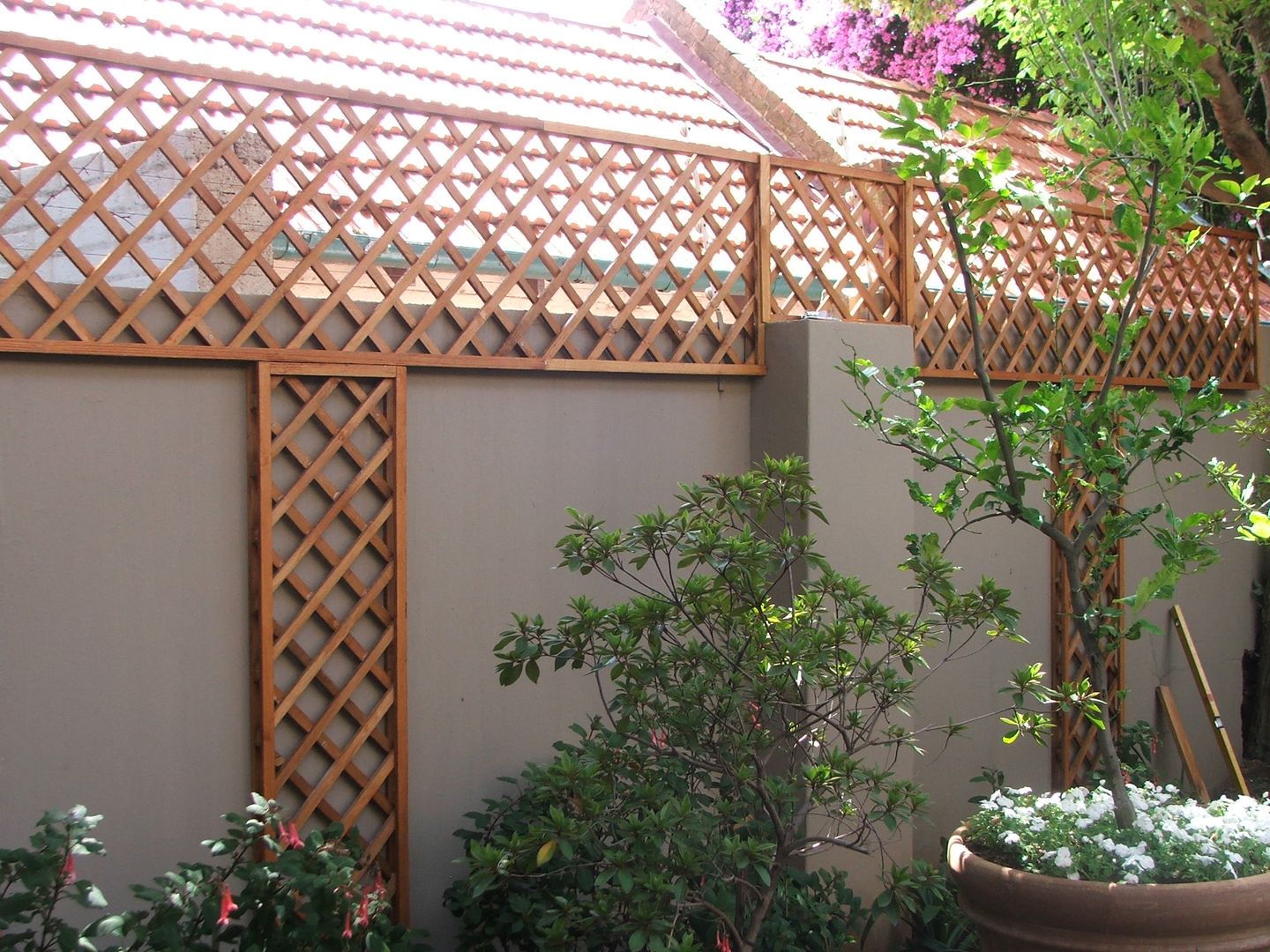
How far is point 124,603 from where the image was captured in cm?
318

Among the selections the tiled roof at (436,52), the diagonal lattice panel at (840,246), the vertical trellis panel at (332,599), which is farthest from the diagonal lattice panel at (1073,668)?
the vertical trellis panel at (332,599)

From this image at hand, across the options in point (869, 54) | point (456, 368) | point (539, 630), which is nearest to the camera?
point (539, 630)

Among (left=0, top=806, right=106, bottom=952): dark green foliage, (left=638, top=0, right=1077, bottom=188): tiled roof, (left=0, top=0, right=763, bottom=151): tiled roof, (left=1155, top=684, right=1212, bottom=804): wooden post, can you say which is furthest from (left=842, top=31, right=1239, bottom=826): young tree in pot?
(left=638, top=0, right=1077, bottom=188): tiled roof

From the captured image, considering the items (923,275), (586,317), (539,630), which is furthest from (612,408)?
(923,275)

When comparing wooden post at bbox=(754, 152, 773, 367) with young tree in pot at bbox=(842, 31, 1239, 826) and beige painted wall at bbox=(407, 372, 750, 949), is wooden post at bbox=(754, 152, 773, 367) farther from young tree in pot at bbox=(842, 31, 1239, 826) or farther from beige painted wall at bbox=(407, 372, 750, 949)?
young tree in pot at bbox=(842, 31, 1239, 826)

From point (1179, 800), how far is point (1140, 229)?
176cm

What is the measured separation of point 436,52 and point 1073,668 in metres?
4.21

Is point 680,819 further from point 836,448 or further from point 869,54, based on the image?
point 869,54

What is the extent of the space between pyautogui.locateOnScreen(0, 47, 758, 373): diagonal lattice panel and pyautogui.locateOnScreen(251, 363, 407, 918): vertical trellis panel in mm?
176

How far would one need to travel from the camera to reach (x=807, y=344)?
167 inches

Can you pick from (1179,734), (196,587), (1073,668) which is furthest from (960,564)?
(196,587)

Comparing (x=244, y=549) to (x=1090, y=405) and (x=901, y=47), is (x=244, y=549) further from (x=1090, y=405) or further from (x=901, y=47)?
(x=901, y=47)

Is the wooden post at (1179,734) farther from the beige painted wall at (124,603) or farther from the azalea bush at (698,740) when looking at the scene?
the beige painted wall at (124,603)

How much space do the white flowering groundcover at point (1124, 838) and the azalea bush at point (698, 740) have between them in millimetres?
311
